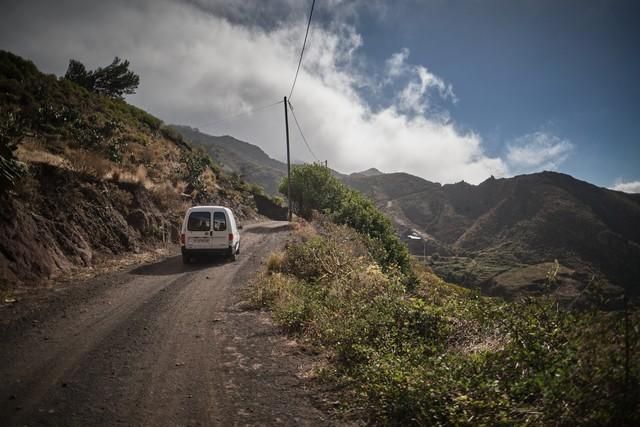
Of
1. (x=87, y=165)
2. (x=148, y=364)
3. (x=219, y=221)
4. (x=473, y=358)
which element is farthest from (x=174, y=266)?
(x=473, y=358)

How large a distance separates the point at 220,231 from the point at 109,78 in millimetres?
40221

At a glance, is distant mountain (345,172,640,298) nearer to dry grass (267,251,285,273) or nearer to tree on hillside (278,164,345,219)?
tree on hillside (278,164,345,219)

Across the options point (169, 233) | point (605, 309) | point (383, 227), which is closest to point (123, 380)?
point (605, 309)

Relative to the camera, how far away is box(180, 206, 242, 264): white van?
12.0 meters

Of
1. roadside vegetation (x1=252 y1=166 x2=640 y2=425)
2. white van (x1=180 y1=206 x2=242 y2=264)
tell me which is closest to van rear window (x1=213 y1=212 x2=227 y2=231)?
white van (x1=180 y1=206 x2=242 y2=264)

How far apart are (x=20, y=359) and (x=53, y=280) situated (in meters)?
4.77

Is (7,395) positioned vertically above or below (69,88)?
below

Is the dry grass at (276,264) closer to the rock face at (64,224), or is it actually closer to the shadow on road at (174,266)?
the shadow on road at (174,266)

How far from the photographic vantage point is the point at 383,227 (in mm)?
29656

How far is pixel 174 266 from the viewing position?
11.6 meters

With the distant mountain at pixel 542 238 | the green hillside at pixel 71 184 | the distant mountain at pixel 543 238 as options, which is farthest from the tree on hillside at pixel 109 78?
the distant mountain at pixel 543 238

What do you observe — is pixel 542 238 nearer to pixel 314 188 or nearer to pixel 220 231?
pixel 314 188

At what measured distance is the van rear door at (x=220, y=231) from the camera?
40.0 feet

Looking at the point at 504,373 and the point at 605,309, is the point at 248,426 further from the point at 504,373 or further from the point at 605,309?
the point at 605,309
